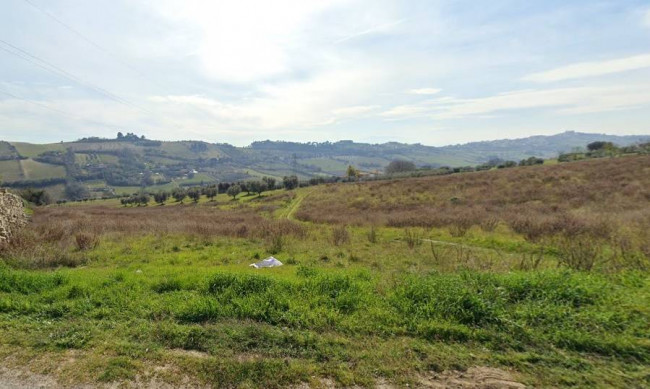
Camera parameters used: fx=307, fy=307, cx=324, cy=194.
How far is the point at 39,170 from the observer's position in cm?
14650

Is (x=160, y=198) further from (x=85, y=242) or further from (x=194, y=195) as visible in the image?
(x=85, y=242)

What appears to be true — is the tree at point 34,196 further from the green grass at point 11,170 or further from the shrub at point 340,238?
the shrub at point 340,238

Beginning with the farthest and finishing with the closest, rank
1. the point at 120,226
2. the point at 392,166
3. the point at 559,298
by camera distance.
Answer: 1. the point at 392,166
2. the point at 120,226
3. the point at 559,298

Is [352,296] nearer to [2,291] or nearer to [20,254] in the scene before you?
[2,291]

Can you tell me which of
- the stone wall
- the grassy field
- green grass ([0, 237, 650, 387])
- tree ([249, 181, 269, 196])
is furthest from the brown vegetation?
tree ([249, 181, 269, 196])

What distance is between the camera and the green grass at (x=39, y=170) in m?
137

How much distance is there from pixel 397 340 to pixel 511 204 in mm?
25608

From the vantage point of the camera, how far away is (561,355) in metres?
4.66

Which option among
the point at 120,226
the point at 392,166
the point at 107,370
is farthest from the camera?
the point at 392,166

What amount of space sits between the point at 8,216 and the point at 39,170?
177345 mm

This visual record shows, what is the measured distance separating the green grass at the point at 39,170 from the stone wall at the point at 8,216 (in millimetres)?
153016

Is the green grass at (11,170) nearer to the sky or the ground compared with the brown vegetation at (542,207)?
nearer to the sky

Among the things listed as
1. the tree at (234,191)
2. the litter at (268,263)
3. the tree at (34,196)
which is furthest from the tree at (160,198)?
the litter at (268,263)

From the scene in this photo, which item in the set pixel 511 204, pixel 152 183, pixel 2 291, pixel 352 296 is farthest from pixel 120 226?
pixel 152 183
